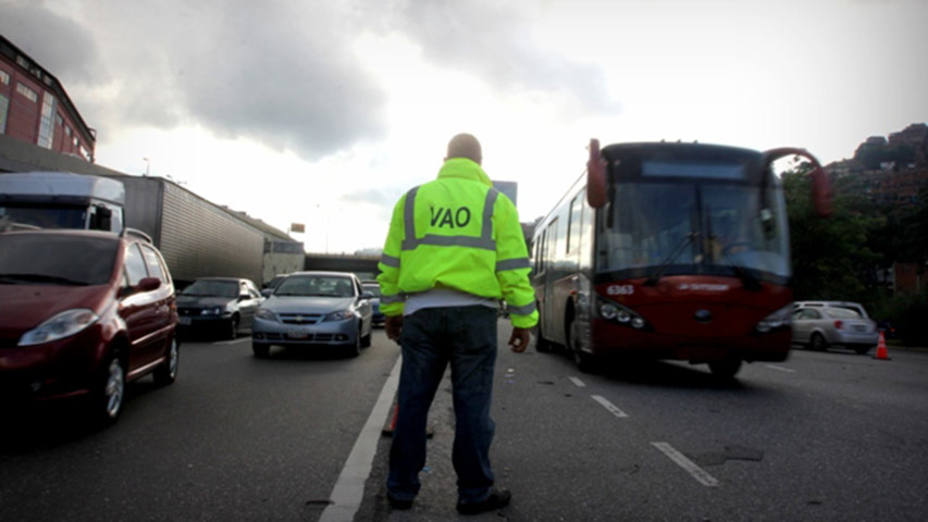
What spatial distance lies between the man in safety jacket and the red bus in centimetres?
468

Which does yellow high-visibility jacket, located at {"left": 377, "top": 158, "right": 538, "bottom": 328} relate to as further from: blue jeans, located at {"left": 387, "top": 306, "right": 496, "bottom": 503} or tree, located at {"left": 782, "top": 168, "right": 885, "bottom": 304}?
tree, located at {"left": 782, "top": 168, "right": 885, "bottom": 304}

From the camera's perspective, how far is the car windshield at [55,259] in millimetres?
5867

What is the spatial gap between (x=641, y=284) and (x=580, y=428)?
2852mm

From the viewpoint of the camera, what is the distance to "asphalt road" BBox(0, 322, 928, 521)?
12.0ft

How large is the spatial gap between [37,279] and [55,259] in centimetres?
39

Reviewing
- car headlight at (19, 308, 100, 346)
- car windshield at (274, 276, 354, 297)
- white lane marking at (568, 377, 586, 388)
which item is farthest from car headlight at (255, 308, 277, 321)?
car headlight at (19, 308, 100, 346)

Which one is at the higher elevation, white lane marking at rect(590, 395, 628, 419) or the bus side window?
Answer: the bus side window

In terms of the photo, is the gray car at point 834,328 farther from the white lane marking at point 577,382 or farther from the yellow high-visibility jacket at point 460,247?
the yellow high-visibility jacket at point 460,247

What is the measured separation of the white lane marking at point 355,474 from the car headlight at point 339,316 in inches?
206

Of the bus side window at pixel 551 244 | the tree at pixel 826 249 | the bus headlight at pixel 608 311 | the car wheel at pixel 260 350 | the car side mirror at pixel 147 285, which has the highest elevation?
the tree at pixel 826 249

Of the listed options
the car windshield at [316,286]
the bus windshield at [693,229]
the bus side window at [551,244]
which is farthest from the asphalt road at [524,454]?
the bus side window at [551,244]

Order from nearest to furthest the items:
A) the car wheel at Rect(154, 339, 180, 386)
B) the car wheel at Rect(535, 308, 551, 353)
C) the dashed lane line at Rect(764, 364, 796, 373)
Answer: the car wheel at Rect(154, 339, 180, 386)
the dashed lane line at Rect(764, 364, 796, 373)
the car wheel at Rect(535, 308, 551, 353)

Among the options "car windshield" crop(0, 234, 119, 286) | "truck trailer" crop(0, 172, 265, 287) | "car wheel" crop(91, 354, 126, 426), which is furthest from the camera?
"truck trailer" crop(0, 172, 265, 287)

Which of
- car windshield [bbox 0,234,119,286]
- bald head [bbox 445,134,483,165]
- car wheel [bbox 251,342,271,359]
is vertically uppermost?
bald head [bbox 445,134,483,165]
